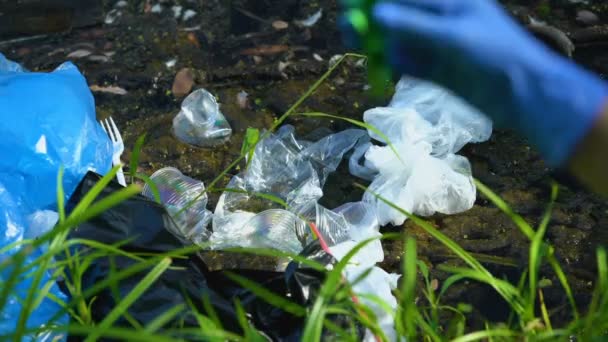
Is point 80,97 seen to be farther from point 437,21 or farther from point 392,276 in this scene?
point 437,21

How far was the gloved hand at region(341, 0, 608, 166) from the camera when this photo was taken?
3.58 feet

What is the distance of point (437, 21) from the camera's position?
1118 mm

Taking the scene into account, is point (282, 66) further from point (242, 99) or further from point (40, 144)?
point (40, 144)

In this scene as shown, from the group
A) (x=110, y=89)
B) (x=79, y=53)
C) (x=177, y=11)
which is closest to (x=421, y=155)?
(x=110, y=89)

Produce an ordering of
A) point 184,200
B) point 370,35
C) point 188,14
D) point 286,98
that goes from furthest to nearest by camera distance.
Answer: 1. point 188,14
2. point 286,98
3. point 184,200
4. point 370,35

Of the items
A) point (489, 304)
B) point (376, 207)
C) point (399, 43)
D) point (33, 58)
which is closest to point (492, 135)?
point (376, 207)

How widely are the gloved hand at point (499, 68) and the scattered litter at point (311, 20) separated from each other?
6.35 feet

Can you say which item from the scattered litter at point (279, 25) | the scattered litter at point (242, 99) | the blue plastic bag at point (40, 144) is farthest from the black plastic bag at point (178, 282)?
the scattered litter at point (279, 25)

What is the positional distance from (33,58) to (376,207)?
183cm

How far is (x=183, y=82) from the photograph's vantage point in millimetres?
2795

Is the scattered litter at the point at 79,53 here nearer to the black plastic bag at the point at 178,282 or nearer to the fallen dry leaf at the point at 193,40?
the fallen dry leaf at the point at 193,40

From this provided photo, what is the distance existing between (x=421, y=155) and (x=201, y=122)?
33.4 inches

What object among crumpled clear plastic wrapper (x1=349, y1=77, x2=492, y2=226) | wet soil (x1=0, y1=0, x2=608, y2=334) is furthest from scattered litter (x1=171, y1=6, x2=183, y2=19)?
crumpled clear plastic wrapper (x1=349, y1=77, x2=492, y2=226)

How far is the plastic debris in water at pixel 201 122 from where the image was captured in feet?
8.18
